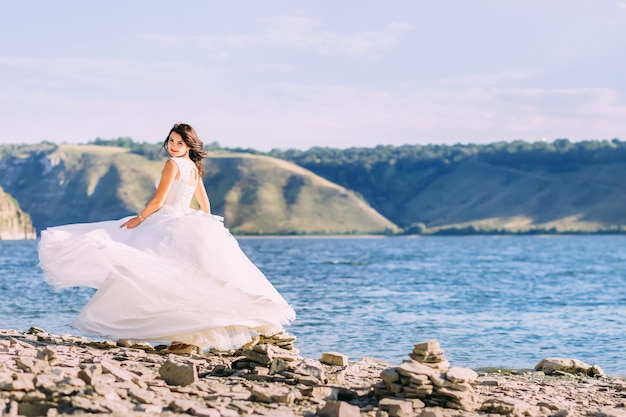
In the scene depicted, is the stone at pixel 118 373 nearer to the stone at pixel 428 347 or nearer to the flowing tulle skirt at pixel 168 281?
the flowing tulle skirt at pixel 168 281

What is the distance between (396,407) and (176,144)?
4.89 m

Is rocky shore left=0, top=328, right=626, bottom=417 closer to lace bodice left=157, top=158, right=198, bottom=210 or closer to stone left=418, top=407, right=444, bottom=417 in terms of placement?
stone left=418, top=407, right=444, bottom=417

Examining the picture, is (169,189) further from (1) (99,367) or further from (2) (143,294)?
(1) (99,367)

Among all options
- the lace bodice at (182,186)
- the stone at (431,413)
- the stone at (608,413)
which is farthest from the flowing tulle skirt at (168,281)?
the stone at (608,413)

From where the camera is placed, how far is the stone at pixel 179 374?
8844 mm

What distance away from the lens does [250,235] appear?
194 metres

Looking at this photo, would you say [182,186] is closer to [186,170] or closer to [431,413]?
[186,170]

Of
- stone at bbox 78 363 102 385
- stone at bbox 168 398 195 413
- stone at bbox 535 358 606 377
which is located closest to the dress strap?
stone at bbox 78 363 102 385

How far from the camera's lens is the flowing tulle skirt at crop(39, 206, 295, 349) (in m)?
11.0

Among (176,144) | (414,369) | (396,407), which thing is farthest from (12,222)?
(396,407)

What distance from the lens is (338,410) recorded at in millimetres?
7801

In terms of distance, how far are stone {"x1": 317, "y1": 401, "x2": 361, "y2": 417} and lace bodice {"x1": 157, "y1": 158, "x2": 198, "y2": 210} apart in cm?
431

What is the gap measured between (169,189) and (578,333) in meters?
15.4

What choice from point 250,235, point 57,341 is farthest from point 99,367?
point 250,235
